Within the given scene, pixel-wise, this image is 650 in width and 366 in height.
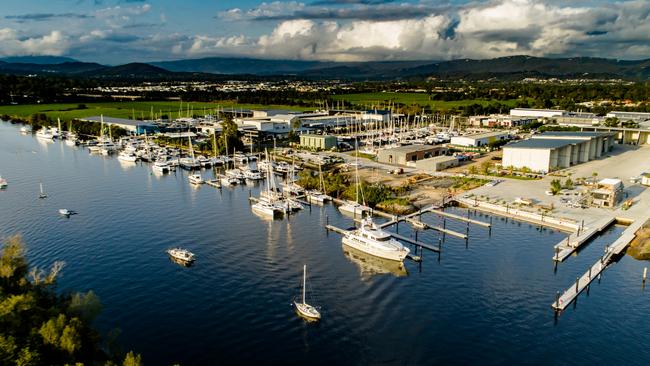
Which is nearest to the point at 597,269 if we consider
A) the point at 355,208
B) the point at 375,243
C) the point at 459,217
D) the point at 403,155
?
the point at 459,217

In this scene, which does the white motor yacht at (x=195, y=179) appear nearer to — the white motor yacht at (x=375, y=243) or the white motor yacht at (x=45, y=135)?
the white motor yacht at (x=375, y=243)

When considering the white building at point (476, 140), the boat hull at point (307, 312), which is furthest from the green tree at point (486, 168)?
the boat hull at point (307, 312)

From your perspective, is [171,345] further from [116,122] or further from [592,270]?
[116,122]

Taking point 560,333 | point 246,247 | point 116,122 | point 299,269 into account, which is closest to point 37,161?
point 116,122

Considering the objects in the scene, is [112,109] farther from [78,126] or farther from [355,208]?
[355,208]

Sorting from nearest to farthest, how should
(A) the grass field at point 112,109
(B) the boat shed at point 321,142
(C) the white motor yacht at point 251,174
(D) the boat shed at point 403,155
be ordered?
1. (C) the white motor yacht at point 251,174
2. (D) the boat shed at point 403,155
3. (B) the boat shed at point 321,142
4. (A) the grass field at point 112,109
